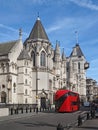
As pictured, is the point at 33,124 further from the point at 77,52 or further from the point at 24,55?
the point at 77,52

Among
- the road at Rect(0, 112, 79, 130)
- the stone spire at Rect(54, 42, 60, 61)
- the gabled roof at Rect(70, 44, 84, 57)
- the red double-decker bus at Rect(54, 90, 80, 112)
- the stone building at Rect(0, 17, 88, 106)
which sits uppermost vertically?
the gabled roof at Rect(70, 44, 84, 57)

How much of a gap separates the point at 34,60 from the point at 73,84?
4888 centimetres

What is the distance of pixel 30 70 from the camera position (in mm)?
85438

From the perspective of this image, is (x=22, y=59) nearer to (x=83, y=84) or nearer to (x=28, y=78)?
(x=28, y=78)

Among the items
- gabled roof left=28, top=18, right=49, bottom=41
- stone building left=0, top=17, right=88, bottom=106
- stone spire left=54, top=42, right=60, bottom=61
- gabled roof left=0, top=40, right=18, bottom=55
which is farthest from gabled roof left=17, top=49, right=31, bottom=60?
stone spire left=54, top=42, right=60, bottom=61

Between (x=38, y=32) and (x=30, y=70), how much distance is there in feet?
44.4

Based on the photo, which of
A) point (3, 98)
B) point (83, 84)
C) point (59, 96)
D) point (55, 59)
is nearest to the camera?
point (59, 96)

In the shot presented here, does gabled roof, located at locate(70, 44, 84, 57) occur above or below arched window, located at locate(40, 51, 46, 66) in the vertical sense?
above

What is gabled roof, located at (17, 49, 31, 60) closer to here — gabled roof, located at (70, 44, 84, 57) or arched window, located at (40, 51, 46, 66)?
arched window, located at (40, 51, 46, 66)

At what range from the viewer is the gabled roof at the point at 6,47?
80.3 metres

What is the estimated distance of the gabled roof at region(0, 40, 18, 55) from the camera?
263 ft

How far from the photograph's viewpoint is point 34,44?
9050cm

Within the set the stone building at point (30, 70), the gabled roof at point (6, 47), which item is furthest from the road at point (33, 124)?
the gabled roof at point (6, 47)

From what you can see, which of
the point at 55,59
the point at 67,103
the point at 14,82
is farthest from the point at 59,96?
the point at 55,59
